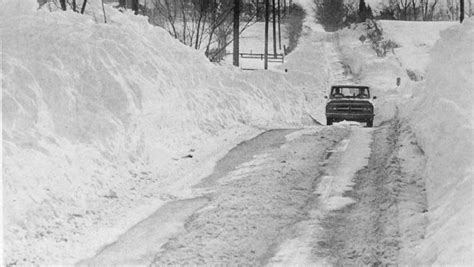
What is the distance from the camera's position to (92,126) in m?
11.2

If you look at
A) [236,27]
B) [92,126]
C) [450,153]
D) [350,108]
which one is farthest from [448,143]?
[236,27]

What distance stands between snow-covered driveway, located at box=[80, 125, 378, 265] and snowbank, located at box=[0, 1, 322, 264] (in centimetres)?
46

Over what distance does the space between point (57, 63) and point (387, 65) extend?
38250 millimetres

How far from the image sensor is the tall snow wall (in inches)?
246

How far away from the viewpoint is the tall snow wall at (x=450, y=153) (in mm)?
6250

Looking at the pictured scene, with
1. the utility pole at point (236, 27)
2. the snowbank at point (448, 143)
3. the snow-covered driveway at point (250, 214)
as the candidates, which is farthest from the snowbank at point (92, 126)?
the utility pole at point (236, 27)

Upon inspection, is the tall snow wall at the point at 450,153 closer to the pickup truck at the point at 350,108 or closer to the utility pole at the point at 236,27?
the pickup truck at the point at 350,108

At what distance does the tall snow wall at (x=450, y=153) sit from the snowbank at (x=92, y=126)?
12.6 ft

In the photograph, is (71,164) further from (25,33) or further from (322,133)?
(322,133)

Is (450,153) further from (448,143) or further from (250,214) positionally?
(250,214)

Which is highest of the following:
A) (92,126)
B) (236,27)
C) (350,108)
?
(236,27)

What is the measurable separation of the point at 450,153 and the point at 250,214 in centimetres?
332

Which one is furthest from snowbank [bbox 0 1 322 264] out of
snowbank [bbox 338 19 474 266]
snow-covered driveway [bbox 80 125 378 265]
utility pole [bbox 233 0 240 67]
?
utility pole [bbox 233 0 240 67]

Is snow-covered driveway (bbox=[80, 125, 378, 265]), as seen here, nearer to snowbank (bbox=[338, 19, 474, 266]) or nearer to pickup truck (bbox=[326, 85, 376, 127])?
snowbank (bbox=[338, 19, 474, 266])
